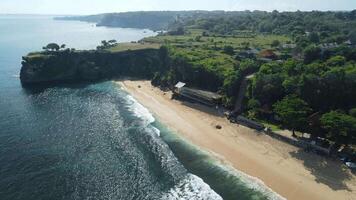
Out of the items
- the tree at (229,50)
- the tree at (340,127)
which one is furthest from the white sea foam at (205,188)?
the tree at (229,50)

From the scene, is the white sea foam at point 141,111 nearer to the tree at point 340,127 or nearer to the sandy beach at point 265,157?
the sandy beach at point 265,157

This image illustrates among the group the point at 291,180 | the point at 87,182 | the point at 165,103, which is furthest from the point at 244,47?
the point at 87,182

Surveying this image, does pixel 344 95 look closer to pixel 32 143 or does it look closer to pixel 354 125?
pixel 354 125

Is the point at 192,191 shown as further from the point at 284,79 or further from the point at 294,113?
the point at 284,79

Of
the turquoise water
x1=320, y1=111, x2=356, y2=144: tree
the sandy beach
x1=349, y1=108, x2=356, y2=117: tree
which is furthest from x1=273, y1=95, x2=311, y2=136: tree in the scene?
the turquoise water

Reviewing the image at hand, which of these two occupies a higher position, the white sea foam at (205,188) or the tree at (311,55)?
the tree at (311,55)
